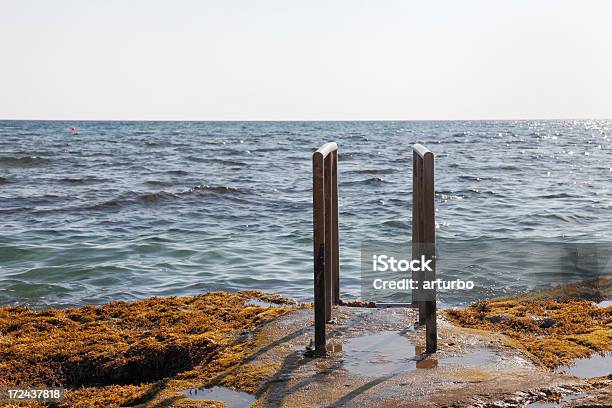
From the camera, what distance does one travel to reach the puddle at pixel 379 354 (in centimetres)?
604

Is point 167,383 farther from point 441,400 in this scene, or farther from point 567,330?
point 567,330

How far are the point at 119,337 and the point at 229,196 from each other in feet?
53.1

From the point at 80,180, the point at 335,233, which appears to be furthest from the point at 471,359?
the point at 80,180

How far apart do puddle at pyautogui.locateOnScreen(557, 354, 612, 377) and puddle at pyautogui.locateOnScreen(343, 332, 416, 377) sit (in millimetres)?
1277

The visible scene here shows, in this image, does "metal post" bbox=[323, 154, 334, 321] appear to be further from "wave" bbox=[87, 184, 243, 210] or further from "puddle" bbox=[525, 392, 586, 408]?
"wave" bbox=[87, 184, 243, 210]

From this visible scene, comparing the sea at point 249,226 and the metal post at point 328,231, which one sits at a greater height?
the metal post at point 328,231

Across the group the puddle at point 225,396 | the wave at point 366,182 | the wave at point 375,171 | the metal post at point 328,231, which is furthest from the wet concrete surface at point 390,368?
the wave at point 375,171

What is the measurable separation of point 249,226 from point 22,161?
2173cm

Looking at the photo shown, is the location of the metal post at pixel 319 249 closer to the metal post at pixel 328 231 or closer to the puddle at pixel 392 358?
the puddle at pixel 392 358

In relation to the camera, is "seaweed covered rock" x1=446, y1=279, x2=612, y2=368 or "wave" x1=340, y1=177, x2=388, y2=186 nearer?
"seaweed covered rock" x1=446, y1=279, x2=612, y2=368

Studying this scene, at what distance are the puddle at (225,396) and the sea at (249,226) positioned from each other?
14.2 feet

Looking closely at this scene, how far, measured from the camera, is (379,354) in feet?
21.1

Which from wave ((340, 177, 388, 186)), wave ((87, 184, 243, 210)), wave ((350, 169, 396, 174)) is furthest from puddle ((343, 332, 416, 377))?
wave ((350, 169, 396, 174))

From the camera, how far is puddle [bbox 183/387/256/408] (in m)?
5.46
